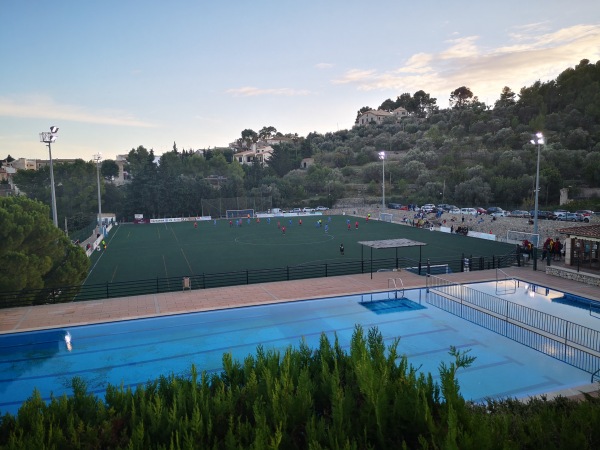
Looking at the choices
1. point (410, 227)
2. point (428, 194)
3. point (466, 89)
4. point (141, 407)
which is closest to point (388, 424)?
point (141, 407)

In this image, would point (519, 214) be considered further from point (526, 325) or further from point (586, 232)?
point (526, 325)

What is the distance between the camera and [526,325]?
1551cm

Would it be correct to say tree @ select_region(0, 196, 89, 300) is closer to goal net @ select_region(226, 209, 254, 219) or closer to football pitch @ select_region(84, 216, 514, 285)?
football pitch @ select_region(84, 216, 514, 285)

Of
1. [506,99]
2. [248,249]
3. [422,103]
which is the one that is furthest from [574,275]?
[422,103]

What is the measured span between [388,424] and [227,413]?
2599 mm

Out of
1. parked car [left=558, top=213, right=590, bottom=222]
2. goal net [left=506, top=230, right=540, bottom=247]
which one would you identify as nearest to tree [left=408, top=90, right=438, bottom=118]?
parked car [left=558, top=213, right=590, bottom=222]

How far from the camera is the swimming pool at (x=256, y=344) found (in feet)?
39.7

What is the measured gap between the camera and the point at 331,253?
32.6m

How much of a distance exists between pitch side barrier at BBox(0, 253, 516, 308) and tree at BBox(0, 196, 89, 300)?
1.71 ft

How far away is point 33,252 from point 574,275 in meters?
24.8

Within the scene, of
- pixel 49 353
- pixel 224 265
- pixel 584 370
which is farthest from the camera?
pixel 224 265

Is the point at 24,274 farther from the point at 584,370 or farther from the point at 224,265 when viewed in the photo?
the point at 584,370

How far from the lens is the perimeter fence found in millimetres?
A: 13065

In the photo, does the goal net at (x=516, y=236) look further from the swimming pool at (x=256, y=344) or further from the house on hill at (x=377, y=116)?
the house on hill at (x=377, y=116)
